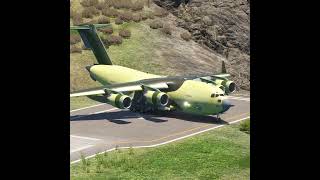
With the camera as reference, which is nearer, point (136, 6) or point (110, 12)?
point (110, 12)

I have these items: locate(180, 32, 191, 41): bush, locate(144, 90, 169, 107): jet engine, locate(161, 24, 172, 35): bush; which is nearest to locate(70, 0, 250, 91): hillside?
locate(161, 24, 172, 35): bush

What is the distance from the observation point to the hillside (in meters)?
61.0

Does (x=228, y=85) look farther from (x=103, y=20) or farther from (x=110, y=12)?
(x=110, y=12)

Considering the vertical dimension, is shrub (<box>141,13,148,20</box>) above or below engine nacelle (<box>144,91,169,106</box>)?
above

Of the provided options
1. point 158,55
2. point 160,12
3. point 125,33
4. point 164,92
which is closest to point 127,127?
point 164,92

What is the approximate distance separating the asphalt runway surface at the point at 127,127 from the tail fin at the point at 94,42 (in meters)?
4.55

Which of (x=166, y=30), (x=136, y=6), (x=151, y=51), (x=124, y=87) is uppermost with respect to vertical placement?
(x=136, y=6)

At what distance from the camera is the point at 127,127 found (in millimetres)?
41938

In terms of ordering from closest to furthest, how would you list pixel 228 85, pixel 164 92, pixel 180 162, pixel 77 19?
pixel 180 162
pixel 164 92
pixel 228 85
pixel 77 19

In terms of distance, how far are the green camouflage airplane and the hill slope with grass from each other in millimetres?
11079

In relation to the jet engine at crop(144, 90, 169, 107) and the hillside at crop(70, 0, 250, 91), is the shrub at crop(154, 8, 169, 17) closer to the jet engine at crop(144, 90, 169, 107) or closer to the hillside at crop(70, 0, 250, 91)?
the hillside at crop(70, 0, 250, 91)

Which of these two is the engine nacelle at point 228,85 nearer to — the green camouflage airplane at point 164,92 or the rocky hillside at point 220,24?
the green camouflage airplane at point 164,92

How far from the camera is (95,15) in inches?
2867

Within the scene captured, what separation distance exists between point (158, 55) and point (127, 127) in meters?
23.4
